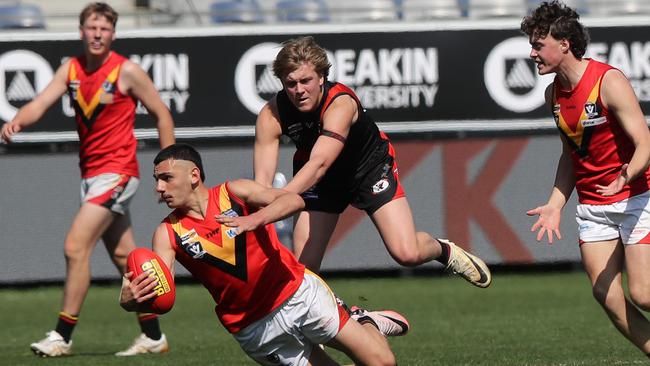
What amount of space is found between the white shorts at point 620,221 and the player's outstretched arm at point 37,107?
4.37m

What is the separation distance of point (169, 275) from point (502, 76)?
30.4 ft

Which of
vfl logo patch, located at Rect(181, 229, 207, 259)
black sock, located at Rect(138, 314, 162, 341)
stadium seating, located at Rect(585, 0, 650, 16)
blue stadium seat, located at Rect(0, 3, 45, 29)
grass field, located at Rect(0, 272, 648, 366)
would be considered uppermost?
vfl logo patch, located at Rect(181, 229, 207, 259)

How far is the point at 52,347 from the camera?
9320mm

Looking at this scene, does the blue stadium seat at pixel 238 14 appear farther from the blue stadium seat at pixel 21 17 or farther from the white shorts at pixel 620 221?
the white shorts at pixel 620 221

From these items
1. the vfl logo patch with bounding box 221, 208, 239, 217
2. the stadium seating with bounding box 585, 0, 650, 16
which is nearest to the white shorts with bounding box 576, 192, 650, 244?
→ the vfl logo patch with bounding box 221, 208, 239, 217

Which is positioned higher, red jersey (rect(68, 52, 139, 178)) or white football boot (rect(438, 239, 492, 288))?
red jersey (rect(68, 52, 139, 178))

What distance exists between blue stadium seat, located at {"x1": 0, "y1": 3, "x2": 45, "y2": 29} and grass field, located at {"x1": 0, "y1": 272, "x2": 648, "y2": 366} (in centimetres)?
320

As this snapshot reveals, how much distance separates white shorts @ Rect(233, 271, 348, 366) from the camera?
6586 mm

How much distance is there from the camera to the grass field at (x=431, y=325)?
8.93m

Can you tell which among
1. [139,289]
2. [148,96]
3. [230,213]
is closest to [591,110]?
[230,213]

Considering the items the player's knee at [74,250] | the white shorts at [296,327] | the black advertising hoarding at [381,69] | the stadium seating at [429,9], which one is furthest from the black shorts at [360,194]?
the stadium seating at [429,9]

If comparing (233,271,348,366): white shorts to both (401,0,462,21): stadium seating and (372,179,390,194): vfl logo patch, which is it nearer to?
(372,179,390,194): vfl logo patch

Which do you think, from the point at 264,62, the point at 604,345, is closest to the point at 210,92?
the point at 264,62

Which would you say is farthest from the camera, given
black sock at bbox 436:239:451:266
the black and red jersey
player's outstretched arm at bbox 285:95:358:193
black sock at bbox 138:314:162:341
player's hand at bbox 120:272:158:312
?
black sock at bbox 138:314:162:341
